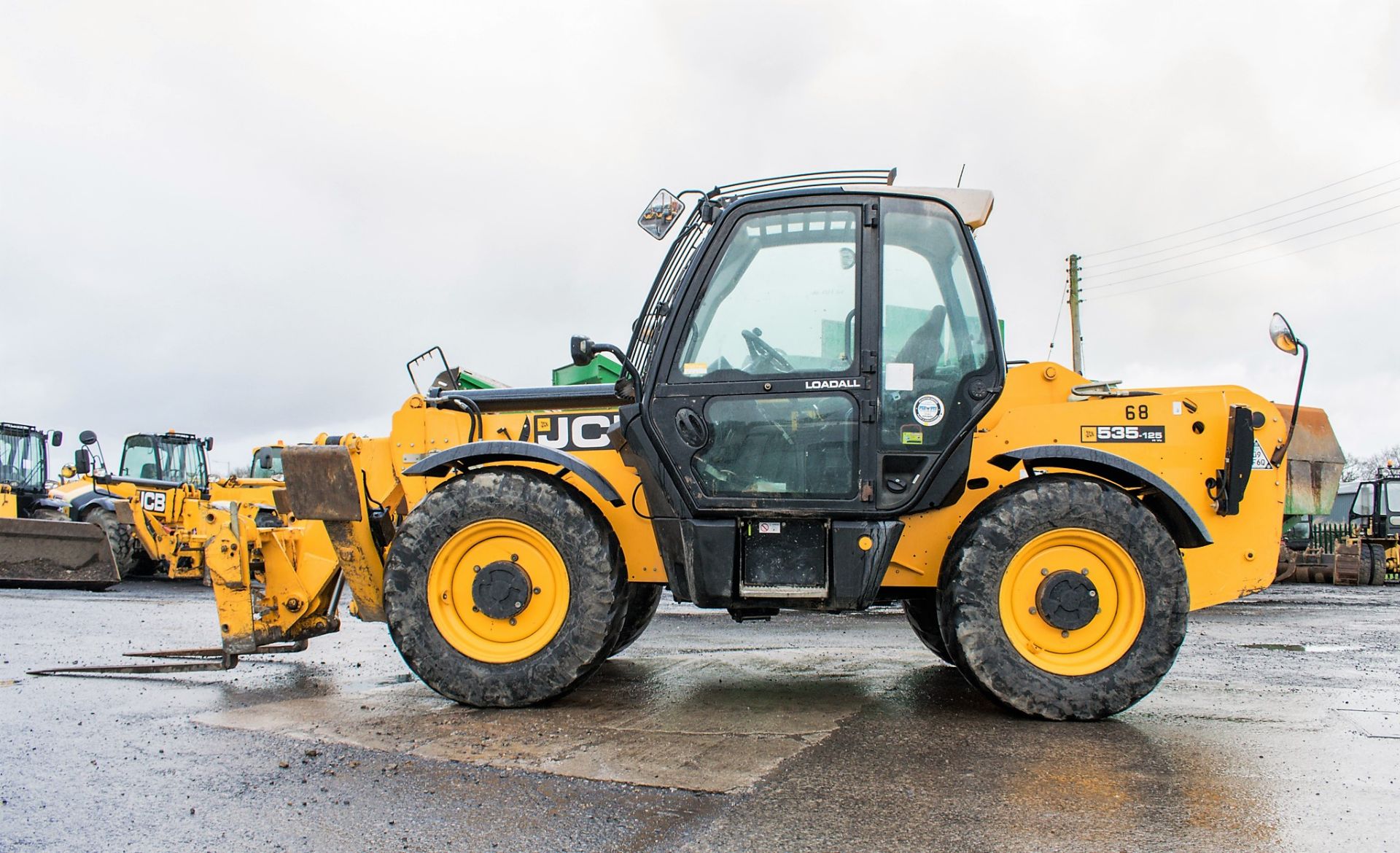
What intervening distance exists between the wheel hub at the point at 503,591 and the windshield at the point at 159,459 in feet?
53.0

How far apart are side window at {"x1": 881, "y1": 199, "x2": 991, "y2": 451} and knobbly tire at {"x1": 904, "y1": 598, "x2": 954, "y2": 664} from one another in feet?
4.35

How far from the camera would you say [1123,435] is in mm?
4883

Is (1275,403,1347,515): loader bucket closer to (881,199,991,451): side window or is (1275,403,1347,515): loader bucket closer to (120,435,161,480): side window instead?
(881,199,991,451): side window

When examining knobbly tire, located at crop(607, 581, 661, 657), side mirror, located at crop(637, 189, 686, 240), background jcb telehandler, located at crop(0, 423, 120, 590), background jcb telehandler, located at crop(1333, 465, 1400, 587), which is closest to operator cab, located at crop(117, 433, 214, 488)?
background jcb telehandler, located at crop(0, 423, 120, 590)

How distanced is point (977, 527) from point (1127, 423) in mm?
1001

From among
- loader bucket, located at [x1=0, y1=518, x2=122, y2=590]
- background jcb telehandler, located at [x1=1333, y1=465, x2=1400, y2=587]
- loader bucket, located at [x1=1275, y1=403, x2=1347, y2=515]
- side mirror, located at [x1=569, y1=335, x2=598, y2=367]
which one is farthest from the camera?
background jcb telehandler, located at [x1=1333, y1=465, x2=1400, y2=587]

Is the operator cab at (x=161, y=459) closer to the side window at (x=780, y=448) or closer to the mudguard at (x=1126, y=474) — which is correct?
the side window at (x=780, y=448)

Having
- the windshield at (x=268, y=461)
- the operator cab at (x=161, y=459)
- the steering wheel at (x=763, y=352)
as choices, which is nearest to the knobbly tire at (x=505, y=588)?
the steering wheel at (x=763, y=352)

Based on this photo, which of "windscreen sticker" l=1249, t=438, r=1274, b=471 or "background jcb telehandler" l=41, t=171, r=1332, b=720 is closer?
"background jcb telehandler" l=41, t=171, r=1332, b=720

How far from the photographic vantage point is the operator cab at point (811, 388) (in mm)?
4664

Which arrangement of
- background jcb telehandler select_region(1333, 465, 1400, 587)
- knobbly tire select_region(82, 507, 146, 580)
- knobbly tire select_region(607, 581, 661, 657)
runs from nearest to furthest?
knobbly tire select_region(607, 581, 661, 657) < knobbly tire select_region(82, 507, 146, 580) < background jcb telehandler select_region(1333, 465, 1400, 587)

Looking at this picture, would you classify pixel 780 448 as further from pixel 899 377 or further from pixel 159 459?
pixel 159 459

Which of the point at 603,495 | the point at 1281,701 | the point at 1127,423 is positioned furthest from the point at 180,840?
the point at 1281,701

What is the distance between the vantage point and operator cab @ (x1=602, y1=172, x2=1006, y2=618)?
4.66 metres
